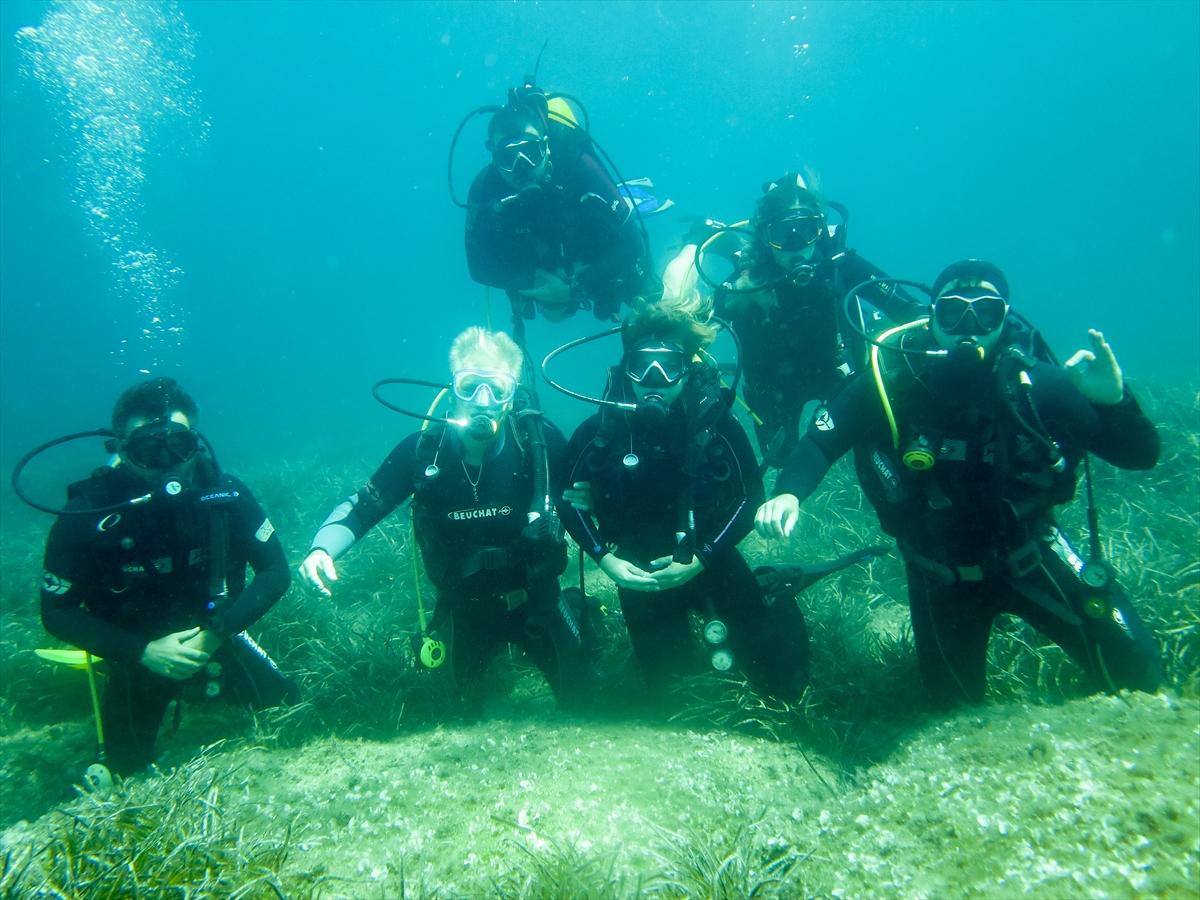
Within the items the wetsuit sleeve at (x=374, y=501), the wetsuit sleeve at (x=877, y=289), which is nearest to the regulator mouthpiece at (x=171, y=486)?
the wetsuit sleeve at (x=374, y=501)

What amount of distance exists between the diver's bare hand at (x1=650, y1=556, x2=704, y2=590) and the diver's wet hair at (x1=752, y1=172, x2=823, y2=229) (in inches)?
132

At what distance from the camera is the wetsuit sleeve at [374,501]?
13.4ft

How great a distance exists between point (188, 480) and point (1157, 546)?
8091 mm

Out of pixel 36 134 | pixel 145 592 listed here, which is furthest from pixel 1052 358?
pixel 36 134

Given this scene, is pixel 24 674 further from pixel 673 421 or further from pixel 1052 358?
pixel 1052 358

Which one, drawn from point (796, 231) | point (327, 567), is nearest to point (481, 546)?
point (327, 567)

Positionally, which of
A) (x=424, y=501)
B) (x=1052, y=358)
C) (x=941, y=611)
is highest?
(x=1052, y=358)

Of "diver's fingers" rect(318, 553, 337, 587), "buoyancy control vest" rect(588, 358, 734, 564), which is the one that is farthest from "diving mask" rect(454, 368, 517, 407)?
"diver's fingers" rect(318, 553, 337, 587)

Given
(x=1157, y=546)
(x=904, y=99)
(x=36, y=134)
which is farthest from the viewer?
(x=904, y=99)

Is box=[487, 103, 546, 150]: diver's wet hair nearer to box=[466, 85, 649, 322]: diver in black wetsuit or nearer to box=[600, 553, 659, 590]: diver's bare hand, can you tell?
box=[466, 85, 649, 322]: diver in black wetsuit

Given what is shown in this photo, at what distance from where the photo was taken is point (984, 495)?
10.6 ft

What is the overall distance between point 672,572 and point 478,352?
2550 mm

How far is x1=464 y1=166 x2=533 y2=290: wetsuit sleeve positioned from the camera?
5926 mm

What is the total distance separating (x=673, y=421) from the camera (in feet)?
12.8
